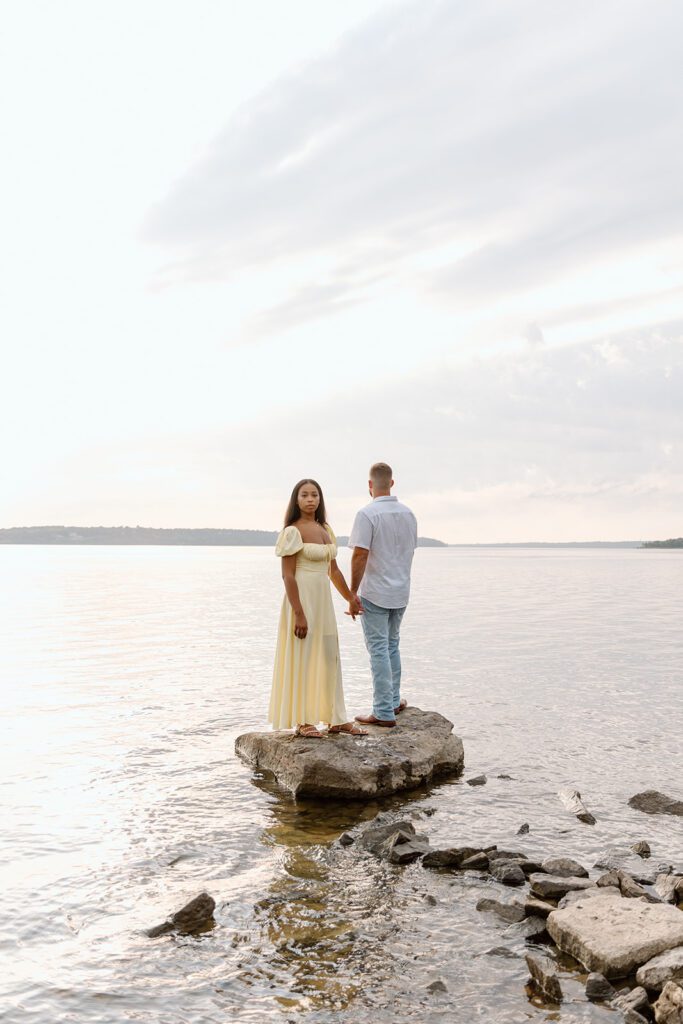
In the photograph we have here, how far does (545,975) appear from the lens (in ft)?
17.7

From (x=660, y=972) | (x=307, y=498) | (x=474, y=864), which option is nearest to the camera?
(x=660, y=972)

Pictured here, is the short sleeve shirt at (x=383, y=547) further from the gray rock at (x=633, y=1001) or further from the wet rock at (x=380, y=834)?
the gray rock at (x=633, y=1001)

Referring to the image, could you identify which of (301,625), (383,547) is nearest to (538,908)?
(301,625)

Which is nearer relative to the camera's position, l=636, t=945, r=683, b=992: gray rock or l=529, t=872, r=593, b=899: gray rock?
l=636, t=945, r=683, b=992: gray rock

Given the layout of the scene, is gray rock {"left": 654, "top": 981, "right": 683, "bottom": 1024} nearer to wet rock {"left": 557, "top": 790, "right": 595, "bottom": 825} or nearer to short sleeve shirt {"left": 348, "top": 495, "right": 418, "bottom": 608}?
wet rock {"left": 557, "top": 790, "right": 595, "bottom": 825}

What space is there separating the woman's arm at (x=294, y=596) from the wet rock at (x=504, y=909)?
398cm

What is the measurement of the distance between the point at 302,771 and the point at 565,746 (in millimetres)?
5233

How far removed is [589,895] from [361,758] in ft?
12.6

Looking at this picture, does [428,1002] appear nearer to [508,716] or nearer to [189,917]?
[189,917]

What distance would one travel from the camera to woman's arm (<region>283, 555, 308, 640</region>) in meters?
9.79

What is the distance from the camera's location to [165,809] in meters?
9.33

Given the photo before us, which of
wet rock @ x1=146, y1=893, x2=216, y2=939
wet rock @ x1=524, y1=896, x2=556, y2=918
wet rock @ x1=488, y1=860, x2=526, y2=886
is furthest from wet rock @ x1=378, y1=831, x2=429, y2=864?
wet rock @ x1=146, y1=893, x2=216, y2=939

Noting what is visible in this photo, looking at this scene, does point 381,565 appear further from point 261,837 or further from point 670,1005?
point 670,1005

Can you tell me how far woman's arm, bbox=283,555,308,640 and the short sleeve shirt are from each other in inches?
45.0
